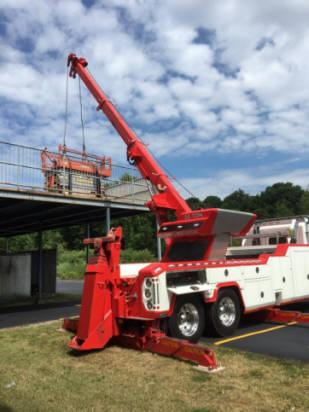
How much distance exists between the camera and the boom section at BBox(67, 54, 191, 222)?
10.6 m

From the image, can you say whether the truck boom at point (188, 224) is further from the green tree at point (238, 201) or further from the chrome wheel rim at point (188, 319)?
the green tree at point (238, 201)

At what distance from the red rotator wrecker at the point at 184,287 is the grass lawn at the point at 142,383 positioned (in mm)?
342

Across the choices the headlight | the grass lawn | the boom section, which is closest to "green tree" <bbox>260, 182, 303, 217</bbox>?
the boom section

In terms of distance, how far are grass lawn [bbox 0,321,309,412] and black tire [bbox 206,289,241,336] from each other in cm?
95

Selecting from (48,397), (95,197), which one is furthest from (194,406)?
(95,197)

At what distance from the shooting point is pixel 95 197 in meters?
14.0

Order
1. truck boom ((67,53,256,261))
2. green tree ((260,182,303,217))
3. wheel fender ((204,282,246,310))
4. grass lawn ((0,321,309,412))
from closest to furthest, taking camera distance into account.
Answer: grass lawn ((0,321,309,412)), wheel fender ((204,282,246,310)), truck boom ((67,53,256,261)), green tree ((260,182,303,217))

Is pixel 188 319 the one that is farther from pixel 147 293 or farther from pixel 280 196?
pixel 280 196

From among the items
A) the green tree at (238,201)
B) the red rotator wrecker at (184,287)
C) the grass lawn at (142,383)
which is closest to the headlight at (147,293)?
the red rotator wrecker at (184,287)

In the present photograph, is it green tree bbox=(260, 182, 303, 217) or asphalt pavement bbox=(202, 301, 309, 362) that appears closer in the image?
asphalt pavement bbox=(202, 301, 309, 362)

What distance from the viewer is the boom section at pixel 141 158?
34.8 feet

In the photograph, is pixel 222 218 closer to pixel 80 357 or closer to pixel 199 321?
pixel 199 321

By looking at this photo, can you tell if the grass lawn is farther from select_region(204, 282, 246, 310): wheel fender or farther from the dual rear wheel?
select_region(204, 282, 246, 310): wheel fender

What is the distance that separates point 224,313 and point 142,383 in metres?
3.22
